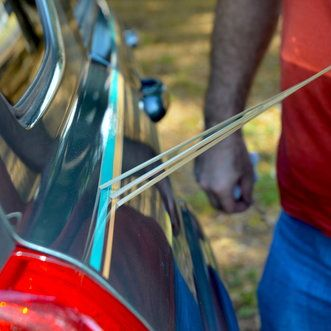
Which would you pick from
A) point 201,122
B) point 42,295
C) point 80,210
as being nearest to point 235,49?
point 80,210

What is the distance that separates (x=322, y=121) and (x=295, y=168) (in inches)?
7.0

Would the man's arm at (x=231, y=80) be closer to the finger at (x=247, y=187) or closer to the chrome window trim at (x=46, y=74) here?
the finger at (x=247, y=187)

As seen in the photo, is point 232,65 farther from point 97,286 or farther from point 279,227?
point 97,286

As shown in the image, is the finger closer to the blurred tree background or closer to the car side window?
the car side window

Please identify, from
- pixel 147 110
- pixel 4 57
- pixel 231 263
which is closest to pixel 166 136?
pixel 231 263

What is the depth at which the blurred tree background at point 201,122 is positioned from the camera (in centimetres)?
361

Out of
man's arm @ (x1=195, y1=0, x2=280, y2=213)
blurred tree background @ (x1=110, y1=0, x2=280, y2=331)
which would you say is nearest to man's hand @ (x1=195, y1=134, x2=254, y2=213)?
man's arm @ (x1=195, y1=0, x2=280, y2=213)

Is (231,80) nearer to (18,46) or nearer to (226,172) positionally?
(226,172)

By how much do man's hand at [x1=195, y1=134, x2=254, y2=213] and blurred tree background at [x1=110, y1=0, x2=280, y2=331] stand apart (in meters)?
1.11

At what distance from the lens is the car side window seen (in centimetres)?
148

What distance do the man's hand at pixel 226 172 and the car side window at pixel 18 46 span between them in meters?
0.64

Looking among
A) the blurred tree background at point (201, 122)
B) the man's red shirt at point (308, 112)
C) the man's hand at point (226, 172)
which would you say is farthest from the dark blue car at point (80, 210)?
the blurred tree background at point (201, 122)

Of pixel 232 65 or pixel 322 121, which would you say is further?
pixel 232 65

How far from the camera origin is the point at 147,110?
232 centimetres
